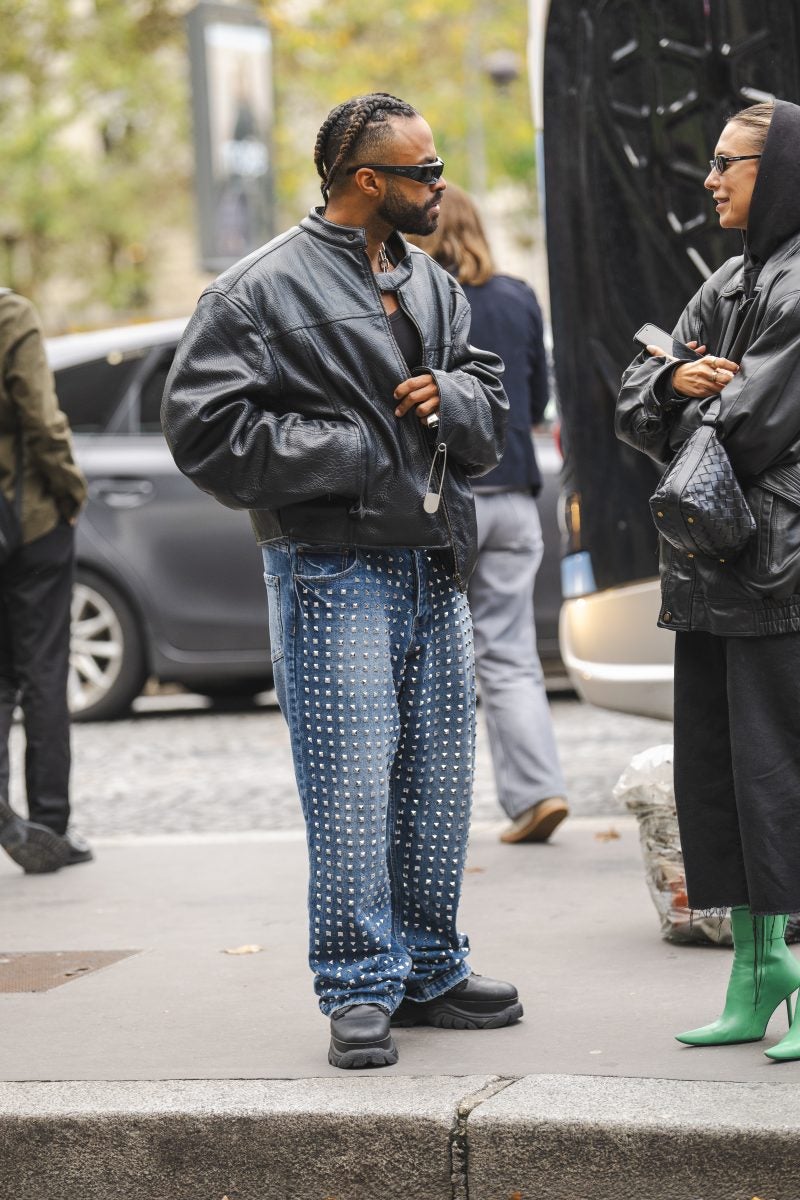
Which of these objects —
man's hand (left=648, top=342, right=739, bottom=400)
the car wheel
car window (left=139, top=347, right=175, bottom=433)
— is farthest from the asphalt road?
man's hand (left=648, top=342, right=739, bottom=400)

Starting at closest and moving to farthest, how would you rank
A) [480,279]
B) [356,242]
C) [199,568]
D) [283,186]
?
1. [356,242]
2. [480,279]
3. [199,568]
4. [283,186]

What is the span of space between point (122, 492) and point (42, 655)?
11.0ft

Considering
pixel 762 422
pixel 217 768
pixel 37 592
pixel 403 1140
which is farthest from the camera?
pixel 217 768

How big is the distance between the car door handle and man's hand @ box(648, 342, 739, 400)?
6.09 meters

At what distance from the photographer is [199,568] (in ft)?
30.9

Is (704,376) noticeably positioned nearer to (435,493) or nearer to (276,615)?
(435,493)

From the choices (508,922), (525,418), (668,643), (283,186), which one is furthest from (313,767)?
(283,186)

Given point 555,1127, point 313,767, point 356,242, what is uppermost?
point 356,242

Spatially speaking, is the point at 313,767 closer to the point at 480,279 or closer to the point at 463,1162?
the point at 463,1162

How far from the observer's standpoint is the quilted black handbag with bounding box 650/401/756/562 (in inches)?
135

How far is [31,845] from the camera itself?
6055 mm

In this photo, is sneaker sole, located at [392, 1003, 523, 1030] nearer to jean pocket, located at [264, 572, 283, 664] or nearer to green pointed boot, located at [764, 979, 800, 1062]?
green pointed boot, located at [764, 979, 800, 1062]

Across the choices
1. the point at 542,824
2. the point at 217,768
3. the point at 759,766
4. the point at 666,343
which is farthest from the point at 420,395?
the point at 217,768

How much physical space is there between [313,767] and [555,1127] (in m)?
0.89
